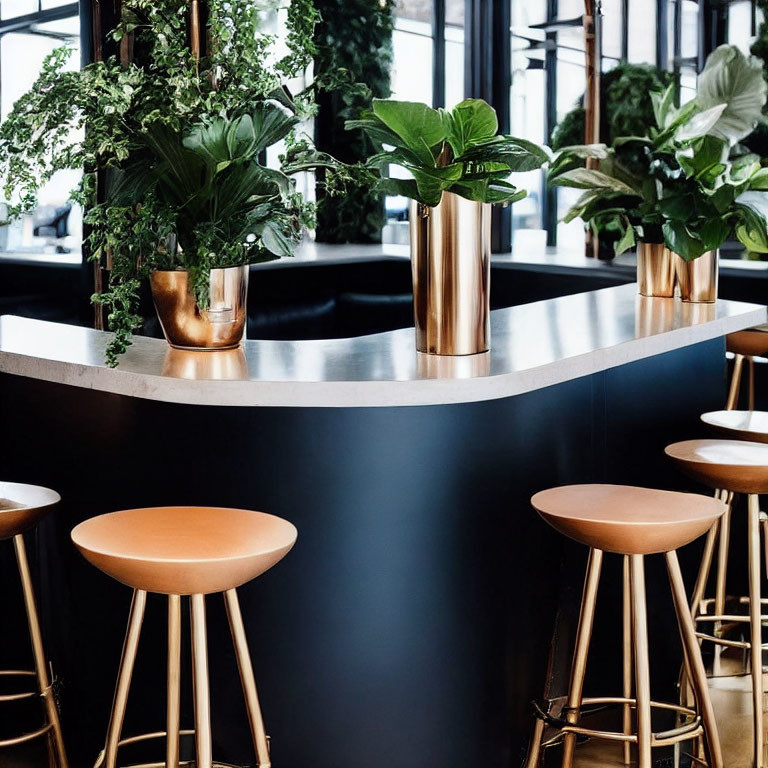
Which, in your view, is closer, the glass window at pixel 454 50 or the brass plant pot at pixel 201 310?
the brass plant pot at pixel 201 310

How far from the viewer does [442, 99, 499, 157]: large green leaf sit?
224 cm

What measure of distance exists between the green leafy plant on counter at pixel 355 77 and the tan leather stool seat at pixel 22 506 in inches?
167

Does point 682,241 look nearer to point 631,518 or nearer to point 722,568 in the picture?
point 722,568

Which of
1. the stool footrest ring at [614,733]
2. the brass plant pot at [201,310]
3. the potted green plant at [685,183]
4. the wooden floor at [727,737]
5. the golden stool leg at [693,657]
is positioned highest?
the potted green plant at [685,183]

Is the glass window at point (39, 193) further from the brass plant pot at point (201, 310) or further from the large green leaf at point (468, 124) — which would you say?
the large green leaf at point (468, 124)

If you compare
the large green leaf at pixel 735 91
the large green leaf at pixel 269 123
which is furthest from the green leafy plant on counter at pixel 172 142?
the large green leaf at pixel 735 91

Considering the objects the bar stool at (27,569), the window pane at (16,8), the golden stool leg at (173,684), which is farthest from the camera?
the window pane at (16,8)

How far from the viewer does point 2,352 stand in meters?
2.49

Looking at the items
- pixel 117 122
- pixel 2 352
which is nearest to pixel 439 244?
pixel 117 122

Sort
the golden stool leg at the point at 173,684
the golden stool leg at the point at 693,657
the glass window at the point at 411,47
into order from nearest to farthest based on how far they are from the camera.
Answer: the golden stool leg at the point at 173,684, the golden stool leg at the point at 693,657, the glass window at the point at 411,47

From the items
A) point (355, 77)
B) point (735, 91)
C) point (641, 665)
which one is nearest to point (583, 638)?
point (641, 665)

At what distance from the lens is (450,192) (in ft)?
7.64

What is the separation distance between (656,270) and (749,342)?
106cm

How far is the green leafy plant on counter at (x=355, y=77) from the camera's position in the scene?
650 centimetres
